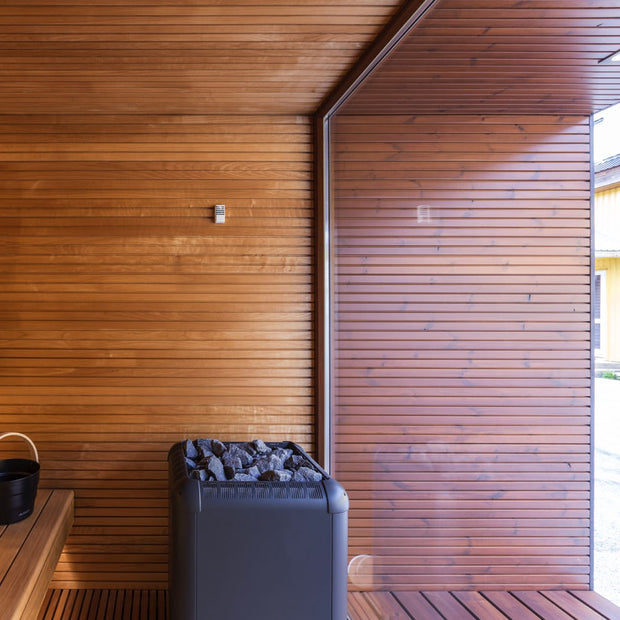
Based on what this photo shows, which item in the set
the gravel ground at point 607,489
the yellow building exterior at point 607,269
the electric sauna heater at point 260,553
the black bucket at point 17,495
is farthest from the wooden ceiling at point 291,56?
the black bucket at point 17,495

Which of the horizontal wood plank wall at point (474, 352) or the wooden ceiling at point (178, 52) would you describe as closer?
the horizontal wood plank wall at point (474, 352)

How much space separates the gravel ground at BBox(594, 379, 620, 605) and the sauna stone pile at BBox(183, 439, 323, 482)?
Answer: 5.03ft

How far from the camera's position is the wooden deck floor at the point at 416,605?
88 cm

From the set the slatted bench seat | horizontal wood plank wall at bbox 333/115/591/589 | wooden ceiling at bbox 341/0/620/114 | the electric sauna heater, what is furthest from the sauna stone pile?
wooden ceiling at bbox 341/0/620/114

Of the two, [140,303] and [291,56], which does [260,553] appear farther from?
[291,56]

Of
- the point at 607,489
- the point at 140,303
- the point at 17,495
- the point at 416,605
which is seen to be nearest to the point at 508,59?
the point at 607,489

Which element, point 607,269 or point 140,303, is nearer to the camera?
point 607,269

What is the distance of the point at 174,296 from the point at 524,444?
2392 mm

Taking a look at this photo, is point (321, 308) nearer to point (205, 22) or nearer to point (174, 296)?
point (174, 296)

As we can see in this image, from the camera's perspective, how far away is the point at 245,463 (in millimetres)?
2600

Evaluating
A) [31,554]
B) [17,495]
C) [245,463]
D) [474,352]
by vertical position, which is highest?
[474,352]

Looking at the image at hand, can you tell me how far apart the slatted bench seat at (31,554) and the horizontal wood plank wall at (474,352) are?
126 centimetres

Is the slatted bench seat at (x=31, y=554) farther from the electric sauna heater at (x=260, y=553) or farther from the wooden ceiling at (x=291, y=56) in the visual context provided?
the wooden ceiling at (x=291, y=56)

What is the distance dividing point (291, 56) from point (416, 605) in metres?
2.20
